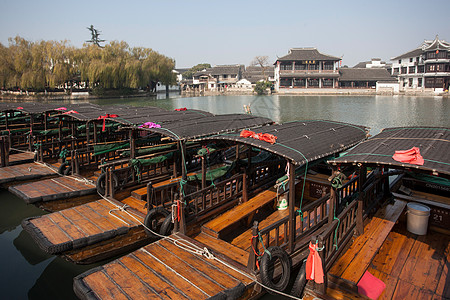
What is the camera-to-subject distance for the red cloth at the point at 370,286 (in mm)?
4301

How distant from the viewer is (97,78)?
42.0 metres

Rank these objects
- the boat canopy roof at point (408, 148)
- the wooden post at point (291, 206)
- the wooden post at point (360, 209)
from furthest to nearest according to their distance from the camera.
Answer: the wooden post at point (360, 209), the wooden post at point (291, 206), the boat canopy roof at point (408, 148)

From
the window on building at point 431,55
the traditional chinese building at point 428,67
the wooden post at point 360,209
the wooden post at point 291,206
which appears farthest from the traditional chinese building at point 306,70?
the wooden post at point 291,206

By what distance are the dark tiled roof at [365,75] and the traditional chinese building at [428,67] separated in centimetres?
319

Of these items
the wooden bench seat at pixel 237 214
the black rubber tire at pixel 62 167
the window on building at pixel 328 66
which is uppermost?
the window on building at pixel 328 66

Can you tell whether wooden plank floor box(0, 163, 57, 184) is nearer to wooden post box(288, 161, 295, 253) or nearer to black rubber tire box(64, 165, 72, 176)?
black rubber tire box(64, 165, 72, 176)

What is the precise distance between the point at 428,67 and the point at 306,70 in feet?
66.0

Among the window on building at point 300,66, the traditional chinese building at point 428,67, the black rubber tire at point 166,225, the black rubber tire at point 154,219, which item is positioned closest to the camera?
the black rubber tire at point 166,225

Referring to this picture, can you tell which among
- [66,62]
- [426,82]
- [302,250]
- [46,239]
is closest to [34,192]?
[46,239]

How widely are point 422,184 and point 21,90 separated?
4670 centimetres

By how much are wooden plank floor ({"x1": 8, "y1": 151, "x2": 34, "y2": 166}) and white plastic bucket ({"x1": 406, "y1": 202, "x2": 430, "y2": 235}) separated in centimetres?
1147

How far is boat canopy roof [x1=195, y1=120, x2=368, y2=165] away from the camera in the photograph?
15.6 feet

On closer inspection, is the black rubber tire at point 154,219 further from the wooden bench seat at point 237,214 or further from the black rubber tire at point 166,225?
the wooden bench seat at point 237,214

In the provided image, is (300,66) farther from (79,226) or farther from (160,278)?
(160,278)
